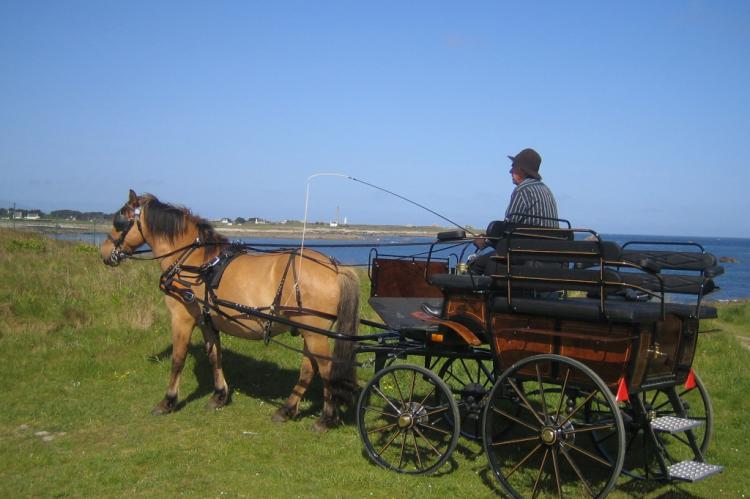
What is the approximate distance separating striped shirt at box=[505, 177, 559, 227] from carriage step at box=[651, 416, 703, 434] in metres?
1.81

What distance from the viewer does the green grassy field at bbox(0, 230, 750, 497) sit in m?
5.43

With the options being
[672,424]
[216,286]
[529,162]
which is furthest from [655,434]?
[216,286]

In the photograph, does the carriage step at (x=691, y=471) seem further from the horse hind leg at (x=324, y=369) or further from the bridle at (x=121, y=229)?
the bridle at (x=121, y=229)

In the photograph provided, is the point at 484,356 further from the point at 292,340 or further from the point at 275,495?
the point at 292,340

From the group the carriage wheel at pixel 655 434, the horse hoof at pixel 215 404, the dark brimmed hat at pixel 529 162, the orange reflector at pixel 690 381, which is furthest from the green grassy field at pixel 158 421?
the dark brimmed hat at pixel 529 162

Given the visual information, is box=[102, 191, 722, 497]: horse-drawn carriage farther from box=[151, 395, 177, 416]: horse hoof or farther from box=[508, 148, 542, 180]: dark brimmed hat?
box=[508, 148, 542, 180]: dark brimmed hat

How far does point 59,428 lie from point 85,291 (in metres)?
5.47

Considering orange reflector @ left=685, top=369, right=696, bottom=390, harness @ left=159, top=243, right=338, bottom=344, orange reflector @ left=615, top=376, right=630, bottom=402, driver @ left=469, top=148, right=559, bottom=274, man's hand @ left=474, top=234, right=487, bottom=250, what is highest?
driver @ left=469, top=148, right=559, bottom=274

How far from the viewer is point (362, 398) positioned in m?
5.81

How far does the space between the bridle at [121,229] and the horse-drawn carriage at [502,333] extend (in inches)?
0.7

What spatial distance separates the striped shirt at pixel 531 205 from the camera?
5.64 metres

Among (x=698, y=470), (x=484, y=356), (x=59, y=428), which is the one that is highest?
(x=484, y=356)

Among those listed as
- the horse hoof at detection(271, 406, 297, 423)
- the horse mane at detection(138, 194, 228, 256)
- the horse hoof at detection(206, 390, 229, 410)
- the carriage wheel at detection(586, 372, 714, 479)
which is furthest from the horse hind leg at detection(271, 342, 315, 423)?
the carriage wheel at detection(586, 372, 714, 479)

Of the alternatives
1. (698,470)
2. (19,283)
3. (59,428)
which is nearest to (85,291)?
(19,283)
